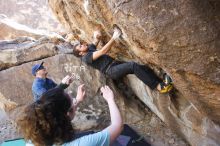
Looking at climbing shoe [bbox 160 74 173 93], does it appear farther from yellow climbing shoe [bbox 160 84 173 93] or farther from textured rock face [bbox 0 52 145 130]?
textured rock face [bbox 0 52 145 130]

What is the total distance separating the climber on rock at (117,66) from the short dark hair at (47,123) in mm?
2649

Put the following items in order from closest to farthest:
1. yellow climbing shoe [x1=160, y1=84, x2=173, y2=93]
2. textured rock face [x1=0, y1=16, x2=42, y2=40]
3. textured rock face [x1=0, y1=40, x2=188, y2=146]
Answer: yellow climbing shoe [x1=160, y1=84, x2=173, y2=93]
textured rock face [x1=0, y1=40, x2=188, y2=146]
textured rock face [x1=0, y1=16, x2=42, y2=40]

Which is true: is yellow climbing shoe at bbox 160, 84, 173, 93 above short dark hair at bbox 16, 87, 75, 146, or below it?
below

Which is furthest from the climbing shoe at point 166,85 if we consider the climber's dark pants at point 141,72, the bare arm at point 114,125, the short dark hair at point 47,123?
the short dark hair at point 47,123

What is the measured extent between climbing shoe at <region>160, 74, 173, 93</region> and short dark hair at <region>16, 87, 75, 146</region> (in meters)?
2.82

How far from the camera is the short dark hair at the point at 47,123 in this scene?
247cm

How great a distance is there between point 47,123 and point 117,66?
3343 millimetres

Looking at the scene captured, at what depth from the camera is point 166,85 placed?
5203 mm

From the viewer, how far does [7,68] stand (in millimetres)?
7348

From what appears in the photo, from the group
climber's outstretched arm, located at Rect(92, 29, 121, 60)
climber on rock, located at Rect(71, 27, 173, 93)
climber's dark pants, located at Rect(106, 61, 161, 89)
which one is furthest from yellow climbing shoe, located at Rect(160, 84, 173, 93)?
climber's outstretched arm, located at Rect(92, 29, 121, 60)

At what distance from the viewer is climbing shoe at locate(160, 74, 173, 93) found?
5148 mm

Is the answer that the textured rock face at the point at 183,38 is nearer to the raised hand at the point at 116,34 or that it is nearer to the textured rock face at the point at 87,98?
the raised hand at the point at 116,34

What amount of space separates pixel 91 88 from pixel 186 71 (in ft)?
10.8

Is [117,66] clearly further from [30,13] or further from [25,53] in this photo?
[30,13]
